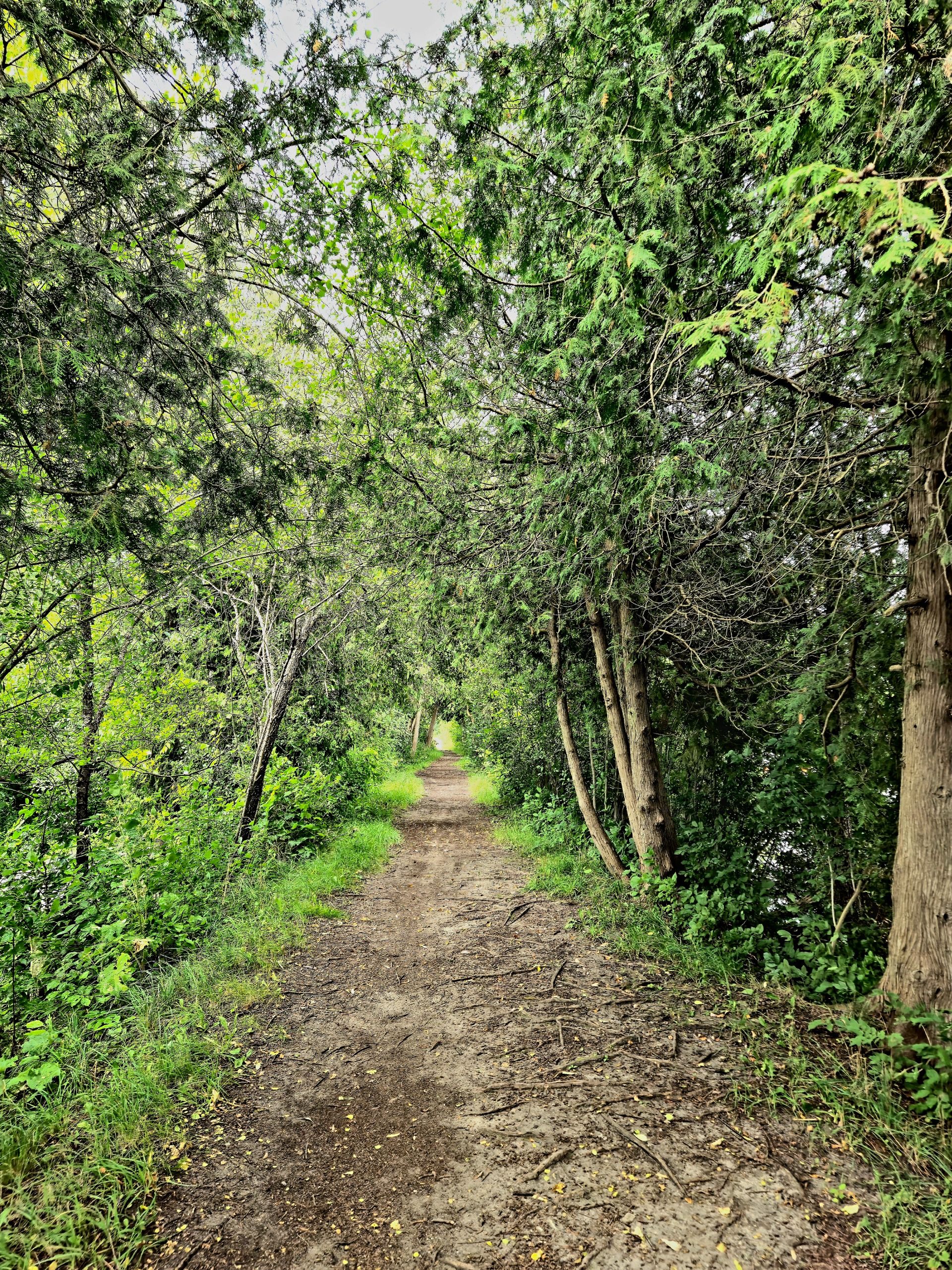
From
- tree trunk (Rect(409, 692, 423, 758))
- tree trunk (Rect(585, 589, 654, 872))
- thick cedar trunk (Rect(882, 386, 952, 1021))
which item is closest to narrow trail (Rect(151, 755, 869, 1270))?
thick cedar trunk (Rect(882, 386, 952, 1021))

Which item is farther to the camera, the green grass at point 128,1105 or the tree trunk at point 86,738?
the tree trunk at point 86,738

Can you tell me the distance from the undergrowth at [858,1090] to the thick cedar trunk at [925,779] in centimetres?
31

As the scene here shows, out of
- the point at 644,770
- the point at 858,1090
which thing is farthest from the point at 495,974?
the point at 858,1090

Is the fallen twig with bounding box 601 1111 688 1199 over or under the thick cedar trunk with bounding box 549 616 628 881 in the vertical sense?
under

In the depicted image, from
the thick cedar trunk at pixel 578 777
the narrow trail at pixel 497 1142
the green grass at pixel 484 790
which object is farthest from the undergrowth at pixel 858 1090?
the green grass at pixel 484 790

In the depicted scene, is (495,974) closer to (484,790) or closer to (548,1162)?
(548,1162)

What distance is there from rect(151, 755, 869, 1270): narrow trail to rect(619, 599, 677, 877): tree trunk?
1398 mm

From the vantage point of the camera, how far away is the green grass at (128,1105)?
101 inches

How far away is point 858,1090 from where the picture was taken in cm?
316

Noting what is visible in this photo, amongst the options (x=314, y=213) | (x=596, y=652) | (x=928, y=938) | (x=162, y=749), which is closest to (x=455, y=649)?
(x=596, y=652)

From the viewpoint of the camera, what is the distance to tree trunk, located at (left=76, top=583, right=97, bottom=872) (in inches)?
257

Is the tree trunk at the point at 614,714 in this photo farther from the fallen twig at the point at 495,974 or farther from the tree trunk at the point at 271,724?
the tree trunk at the point at 271,724

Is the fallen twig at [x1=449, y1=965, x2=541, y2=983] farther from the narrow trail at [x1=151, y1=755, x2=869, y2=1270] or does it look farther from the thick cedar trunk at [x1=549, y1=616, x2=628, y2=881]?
the thick cedar trunk at [x1=549, y1=616, x2=628, y2=881]

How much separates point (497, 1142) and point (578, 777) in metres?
5.18
